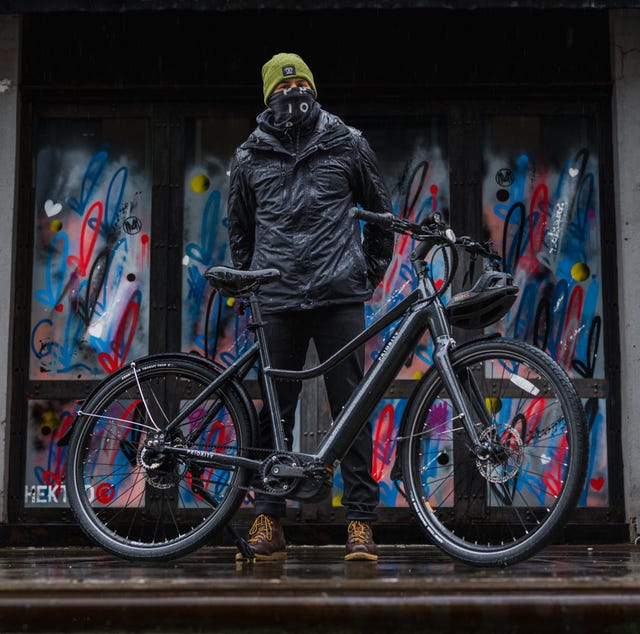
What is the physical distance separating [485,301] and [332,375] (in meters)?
0.87

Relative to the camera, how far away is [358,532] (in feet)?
16.4

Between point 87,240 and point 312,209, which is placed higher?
point 87,240

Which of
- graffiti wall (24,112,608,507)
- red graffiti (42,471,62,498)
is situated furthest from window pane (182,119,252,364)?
red graffiti (42,471,62,498)

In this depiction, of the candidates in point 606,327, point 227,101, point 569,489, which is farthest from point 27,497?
point 569,489

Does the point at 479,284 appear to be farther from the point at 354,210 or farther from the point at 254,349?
the point at 254,349

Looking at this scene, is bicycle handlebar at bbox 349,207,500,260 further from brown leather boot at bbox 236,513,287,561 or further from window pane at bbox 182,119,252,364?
window pane at bbox 182,119,252,364

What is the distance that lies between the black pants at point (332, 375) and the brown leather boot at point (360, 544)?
39 millimetres

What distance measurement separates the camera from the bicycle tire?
15.7 ft

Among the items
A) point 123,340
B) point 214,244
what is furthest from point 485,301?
point 123,340

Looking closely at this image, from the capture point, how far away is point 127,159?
26.0ft

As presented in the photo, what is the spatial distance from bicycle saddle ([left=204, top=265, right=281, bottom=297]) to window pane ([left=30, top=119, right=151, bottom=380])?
116 inches

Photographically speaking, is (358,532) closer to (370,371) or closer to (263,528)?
(263,528)

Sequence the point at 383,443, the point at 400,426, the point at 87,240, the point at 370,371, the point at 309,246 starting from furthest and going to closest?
the point at 87,240 < the point at 383,443 < the point at 309,246 < the point at 370,371 < the point at 400,426

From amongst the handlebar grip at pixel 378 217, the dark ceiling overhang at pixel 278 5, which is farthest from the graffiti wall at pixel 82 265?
the handlebar grip at pixel 378 217
